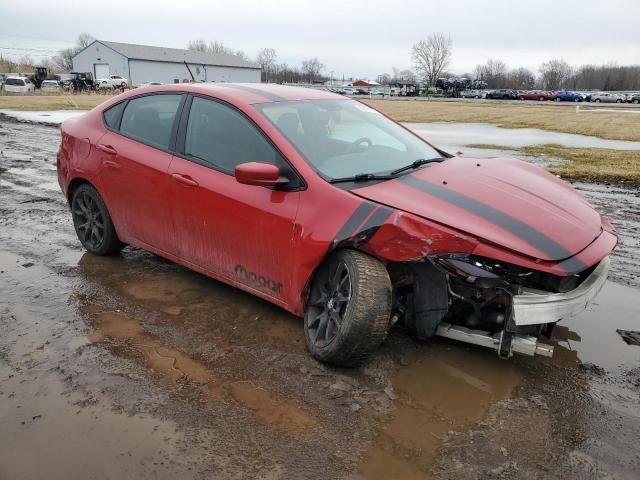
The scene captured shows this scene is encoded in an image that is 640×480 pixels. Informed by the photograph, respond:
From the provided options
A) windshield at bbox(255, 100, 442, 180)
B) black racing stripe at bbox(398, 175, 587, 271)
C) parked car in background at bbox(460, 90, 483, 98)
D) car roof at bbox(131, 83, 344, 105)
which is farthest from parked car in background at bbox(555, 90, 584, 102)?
black racing stripe at bbox(398, 175, 587, 271)

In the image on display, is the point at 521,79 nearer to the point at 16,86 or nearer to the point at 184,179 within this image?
the point at 16,86

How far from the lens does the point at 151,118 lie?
4.53 metres

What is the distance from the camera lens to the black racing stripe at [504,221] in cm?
288

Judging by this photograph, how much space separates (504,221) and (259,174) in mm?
1452

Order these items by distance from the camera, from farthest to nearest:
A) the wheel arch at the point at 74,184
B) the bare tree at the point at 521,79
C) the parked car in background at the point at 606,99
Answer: the bare tree at the point at 521,79
the parked car in background at the point at 606,99
the wheel arch at the point at 74,184

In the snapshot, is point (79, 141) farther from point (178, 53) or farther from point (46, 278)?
point (178, 53)

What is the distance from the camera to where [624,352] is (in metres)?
3.52

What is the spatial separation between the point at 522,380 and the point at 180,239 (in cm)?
255

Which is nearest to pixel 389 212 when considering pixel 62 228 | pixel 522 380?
pixel 522 380

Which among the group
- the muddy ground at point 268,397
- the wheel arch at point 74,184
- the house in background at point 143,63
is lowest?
the muddy ground at point 268,397

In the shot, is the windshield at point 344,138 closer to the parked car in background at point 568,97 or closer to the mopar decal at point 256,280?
the mopar decal at point 256,280

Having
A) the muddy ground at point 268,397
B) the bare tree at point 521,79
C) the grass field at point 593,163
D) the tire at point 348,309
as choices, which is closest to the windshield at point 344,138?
the tire at point 348,309

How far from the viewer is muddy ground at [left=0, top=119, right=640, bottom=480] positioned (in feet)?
8.25

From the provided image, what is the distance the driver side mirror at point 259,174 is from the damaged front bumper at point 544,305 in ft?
5.10
